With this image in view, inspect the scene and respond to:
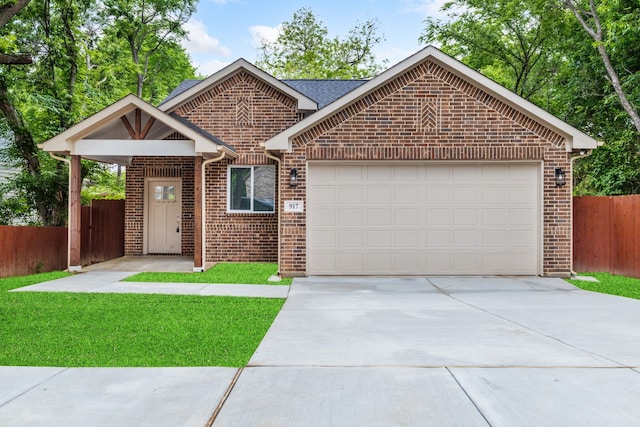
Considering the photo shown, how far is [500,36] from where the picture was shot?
24281 mm

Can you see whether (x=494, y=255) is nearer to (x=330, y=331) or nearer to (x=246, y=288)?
(x=246, y=288)

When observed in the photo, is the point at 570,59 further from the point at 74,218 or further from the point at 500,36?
the point at 74,218

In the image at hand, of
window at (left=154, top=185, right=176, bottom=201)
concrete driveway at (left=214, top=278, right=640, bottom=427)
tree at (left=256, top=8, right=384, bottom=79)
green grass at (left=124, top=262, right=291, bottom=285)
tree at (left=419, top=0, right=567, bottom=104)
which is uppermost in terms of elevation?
tree at (left=256, top=8, right=384, bottom=79)

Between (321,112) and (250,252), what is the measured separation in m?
4.93

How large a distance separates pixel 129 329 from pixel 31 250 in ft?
24.5

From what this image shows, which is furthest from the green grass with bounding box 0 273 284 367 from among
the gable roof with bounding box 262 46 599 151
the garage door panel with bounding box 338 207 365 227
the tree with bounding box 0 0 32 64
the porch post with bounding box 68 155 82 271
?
the gable roof with bounding box 262 46 599 151

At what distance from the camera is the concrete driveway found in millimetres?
3668

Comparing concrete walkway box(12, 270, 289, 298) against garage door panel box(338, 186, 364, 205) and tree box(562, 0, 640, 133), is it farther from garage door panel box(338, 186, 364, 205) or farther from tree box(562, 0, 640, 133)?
tree box(562, 0, 640, 133)

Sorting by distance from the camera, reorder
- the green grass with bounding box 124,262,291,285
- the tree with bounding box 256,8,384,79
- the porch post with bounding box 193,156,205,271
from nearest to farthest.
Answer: the green grass with bounding box 124,262,291,285, the porch post with bounding box 193,156,205,271, the tree with bounding box 256,8,384,79

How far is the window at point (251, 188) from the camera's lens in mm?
14312

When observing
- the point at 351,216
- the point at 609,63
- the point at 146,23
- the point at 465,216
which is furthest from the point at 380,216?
the point at 146,23

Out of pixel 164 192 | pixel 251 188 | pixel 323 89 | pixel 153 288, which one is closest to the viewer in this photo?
pixel 153 288

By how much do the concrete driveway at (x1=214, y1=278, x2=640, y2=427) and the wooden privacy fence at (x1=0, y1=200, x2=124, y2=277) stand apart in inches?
288

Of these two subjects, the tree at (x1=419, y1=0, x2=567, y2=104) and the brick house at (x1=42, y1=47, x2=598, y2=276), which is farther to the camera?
the tree at (x1=419, y1=0, x2=567, y2=104)
